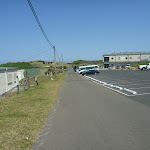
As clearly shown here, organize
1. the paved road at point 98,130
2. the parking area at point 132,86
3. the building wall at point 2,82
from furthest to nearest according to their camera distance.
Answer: the building wall at point 2,82, the parking area at point 132,86, the paved road at point 98,130

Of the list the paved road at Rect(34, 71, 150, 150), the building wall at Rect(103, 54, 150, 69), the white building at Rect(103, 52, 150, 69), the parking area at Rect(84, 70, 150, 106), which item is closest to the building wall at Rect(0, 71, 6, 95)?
the paved road at Rect(34, 71, 150, 150)

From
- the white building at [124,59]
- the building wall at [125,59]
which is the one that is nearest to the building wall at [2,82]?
the white building at [124,59]

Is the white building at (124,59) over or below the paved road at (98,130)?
over

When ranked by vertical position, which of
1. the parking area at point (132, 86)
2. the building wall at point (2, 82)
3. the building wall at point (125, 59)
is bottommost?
the parking area at point (132, 86)

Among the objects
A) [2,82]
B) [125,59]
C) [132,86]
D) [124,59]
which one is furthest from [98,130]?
[125,59]

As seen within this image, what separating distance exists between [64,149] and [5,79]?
45.1ft

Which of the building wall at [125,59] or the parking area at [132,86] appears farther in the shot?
the building wall at [125,59]

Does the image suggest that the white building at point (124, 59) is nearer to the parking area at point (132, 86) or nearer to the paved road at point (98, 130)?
the parking area at point (132, 86)

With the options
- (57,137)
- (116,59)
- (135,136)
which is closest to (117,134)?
(135,136)

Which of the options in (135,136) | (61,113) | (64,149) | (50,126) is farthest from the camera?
(61,113)

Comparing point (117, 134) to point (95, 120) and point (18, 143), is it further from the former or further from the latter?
point (18, 143)

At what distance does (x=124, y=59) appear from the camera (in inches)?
3381

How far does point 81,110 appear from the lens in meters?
7.95

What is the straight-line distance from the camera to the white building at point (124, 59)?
83.4 m
